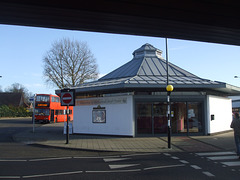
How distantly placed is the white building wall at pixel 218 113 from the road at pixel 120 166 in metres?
6.69

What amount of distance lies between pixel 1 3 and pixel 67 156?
663 centimetres

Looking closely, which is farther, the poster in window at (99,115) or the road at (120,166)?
the poster in window at (99,115)

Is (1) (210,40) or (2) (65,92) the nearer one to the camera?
(1) (210,40)

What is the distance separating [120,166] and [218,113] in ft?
42.1

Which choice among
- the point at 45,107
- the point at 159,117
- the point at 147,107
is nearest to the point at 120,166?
the point at 147,107

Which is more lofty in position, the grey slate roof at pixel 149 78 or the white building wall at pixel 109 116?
the grey slate roof at pixel 149 78

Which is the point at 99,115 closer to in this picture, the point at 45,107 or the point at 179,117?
the point at 179,117

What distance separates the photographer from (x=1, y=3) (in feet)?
20.7

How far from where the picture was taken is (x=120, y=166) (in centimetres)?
820

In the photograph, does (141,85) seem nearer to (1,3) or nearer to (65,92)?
(65,92)

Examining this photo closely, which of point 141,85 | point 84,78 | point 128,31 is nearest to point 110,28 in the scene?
point 128,31

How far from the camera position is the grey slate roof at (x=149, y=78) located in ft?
51.3

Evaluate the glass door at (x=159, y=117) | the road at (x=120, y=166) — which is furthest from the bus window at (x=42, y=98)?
the road at (x=120, y=166)

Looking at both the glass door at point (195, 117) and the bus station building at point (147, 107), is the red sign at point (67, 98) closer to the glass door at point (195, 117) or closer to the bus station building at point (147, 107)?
the bus station building at point (147, 107)
